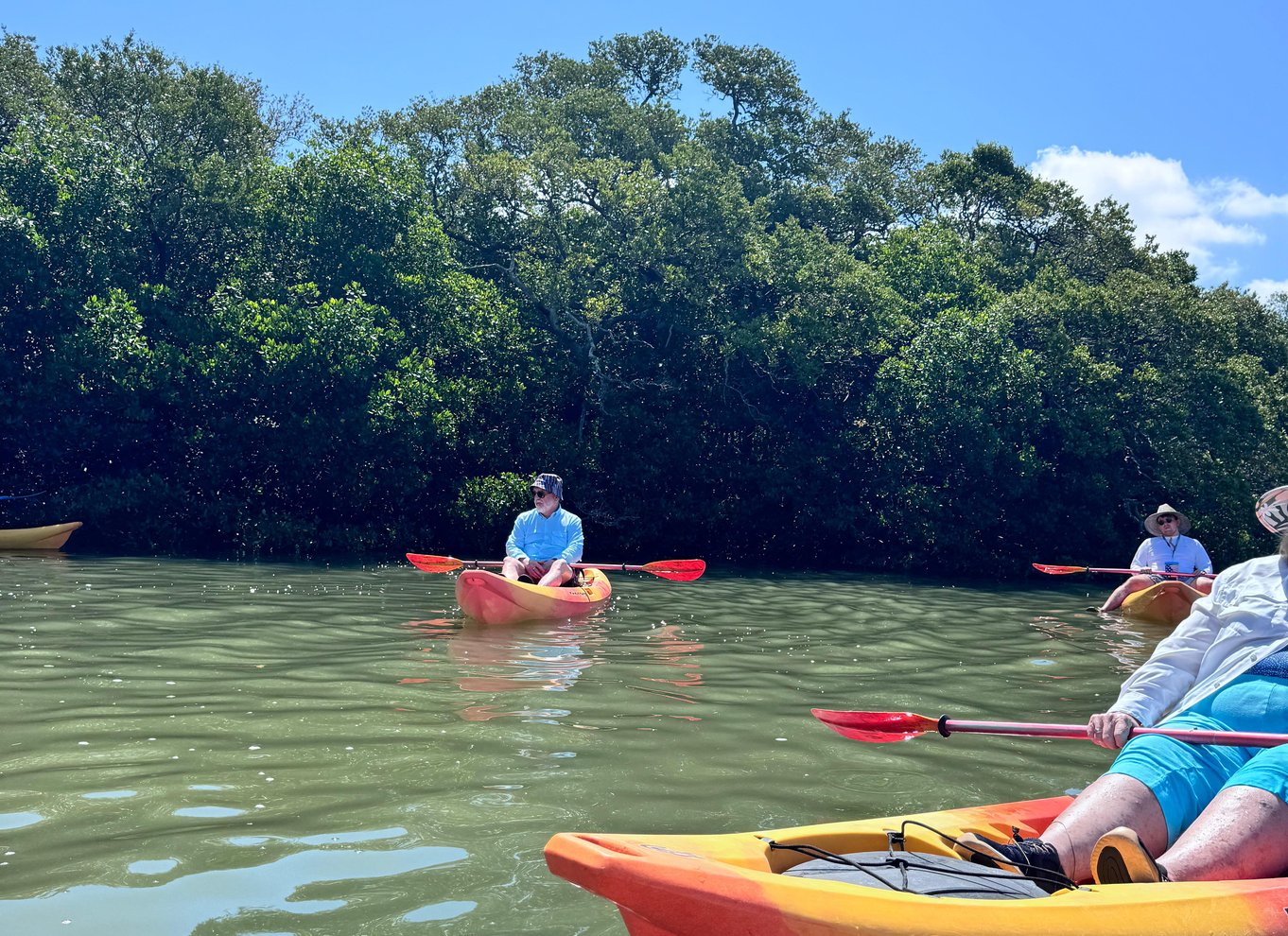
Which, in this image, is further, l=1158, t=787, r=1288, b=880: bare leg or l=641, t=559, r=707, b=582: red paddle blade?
l=641, t=559, r=707, b=582: red paddle blade

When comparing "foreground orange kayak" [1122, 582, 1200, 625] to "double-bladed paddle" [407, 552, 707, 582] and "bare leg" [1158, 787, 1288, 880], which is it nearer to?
"double-bladed paddle" [407, 552, 707, 582]

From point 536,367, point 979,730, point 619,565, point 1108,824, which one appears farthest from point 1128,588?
point 536,367

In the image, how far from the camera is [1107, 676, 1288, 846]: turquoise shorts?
294 centimetres

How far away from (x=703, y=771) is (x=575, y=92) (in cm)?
2674

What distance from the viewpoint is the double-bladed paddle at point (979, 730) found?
307 cm

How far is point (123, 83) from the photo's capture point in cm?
2148

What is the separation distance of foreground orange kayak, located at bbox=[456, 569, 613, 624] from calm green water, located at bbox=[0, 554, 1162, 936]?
0.18 metres

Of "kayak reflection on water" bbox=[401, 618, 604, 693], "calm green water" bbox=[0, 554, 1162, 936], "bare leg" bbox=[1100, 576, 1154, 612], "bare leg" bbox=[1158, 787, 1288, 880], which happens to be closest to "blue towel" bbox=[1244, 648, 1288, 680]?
"bare leg" bbox=[1158, 787, 1288, 880]

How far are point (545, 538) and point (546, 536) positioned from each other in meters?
0.02

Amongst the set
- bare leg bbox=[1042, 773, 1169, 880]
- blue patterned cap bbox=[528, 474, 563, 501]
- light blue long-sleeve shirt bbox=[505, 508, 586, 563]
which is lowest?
bare leg bbox=[1042, 773, 1169, 880]

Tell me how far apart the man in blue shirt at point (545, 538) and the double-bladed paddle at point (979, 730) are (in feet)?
21.3

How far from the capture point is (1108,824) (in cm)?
296

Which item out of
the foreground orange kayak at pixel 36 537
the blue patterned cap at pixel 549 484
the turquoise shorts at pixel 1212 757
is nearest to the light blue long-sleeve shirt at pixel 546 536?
the blue patterned cap at pixel 549 484

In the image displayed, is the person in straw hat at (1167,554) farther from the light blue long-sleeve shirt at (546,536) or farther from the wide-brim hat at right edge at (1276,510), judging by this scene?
the wide-brim hat at right edge at (1276,510)
